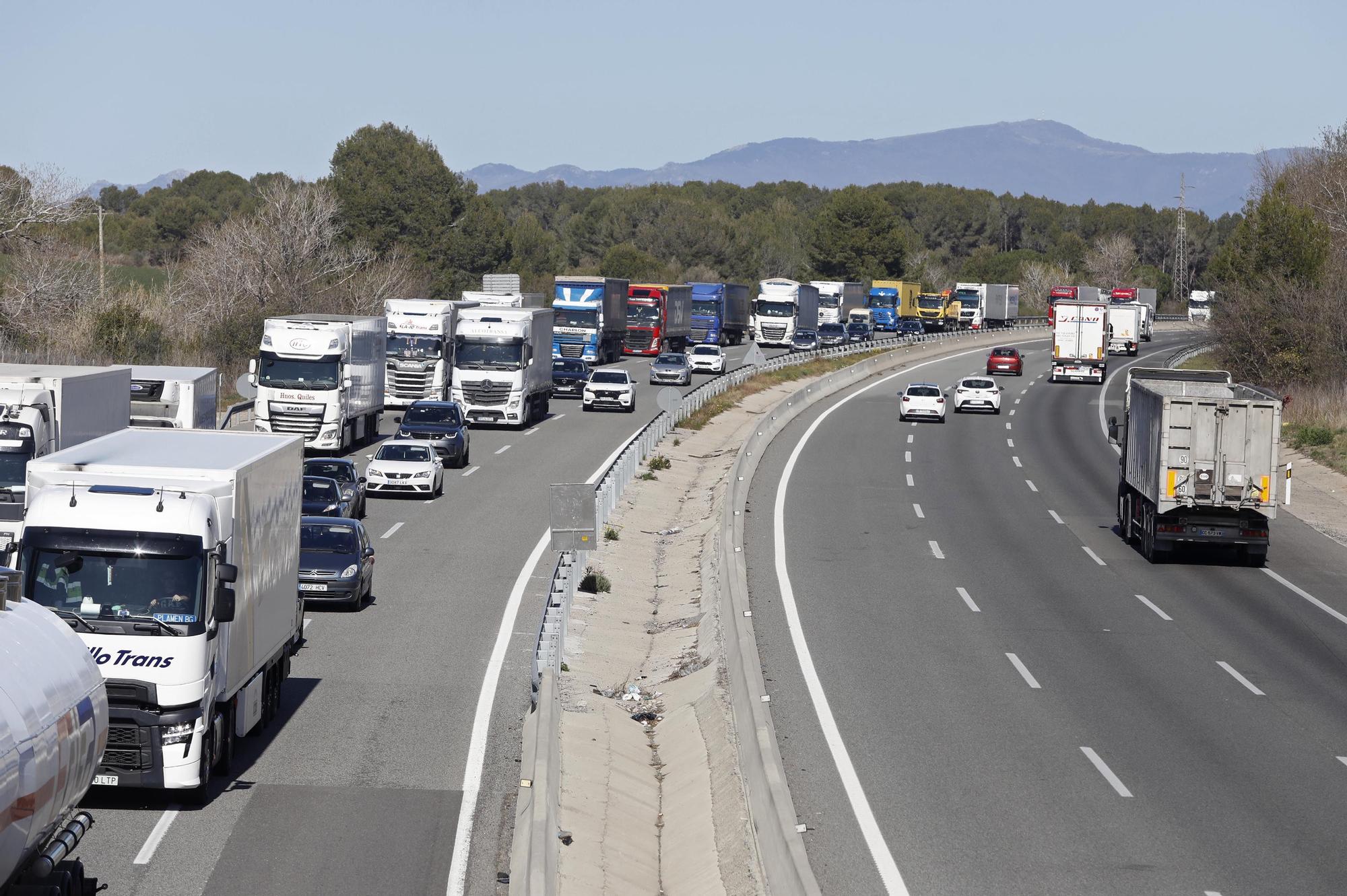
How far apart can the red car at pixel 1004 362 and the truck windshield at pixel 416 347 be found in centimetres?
4013

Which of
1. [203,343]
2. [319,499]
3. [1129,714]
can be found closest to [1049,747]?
[1129,714]

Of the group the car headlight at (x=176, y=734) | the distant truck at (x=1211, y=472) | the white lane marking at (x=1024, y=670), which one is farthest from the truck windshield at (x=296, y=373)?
the car headlight at (x=176, y=734)

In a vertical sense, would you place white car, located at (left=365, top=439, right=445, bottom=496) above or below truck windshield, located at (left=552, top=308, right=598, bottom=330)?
below

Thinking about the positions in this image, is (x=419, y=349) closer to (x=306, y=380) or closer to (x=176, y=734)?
(x=306, y=380)

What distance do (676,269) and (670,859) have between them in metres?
132

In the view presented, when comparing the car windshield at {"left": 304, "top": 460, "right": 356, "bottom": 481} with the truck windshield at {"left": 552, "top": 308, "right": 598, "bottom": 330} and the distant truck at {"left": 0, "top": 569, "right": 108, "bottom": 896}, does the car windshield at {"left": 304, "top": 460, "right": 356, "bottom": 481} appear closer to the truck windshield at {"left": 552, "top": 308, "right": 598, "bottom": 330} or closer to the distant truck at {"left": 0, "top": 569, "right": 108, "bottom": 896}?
the distant truck at {"left": 0, "top": 569, "right": 108, "bottom": 896}

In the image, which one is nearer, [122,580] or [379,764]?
[122,580]

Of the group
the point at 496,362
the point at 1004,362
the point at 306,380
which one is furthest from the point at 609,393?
the point at 1004,362

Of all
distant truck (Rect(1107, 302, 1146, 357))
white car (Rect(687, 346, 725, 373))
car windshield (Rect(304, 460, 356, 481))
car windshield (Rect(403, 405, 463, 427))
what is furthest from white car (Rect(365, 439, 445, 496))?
distant truck (Rect(1107, 302, 1146, 357))

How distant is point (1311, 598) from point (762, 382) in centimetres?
4432

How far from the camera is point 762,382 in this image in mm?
70500

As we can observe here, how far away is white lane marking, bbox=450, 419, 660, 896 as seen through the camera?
13133 millimetres

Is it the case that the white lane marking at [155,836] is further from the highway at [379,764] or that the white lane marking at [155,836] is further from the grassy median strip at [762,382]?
the grassy median strip at [762,382]

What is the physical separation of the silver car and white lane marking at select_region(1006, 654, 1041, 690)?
46.0 meters
